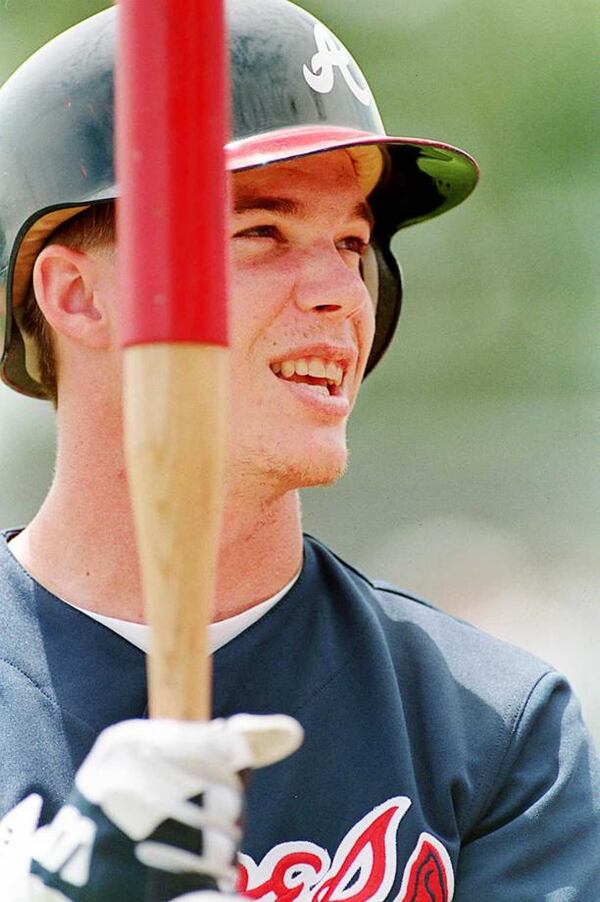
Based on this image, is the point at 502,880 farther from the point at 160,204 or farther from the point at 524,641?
the point at 524,641

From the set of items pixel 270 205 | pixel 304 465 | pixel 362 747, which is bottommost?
pixel 362 747

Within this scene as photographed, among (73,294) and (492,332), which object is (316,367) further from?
(492,332)

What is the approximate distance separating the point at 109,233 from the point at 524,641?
13.0 ft

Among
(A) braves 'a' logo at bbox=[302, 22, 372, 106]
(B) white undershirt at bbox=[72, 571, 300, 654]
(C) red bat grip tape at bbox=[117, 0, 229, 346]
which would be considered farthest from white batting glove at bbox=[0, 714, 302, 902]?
(A) braves 'a' logo at bbox=[302, 22, 372, 106]

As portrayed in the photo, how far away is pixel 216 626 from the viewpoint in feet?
7.34

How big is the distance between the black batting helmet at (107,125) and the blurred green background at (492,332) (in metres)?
3.83

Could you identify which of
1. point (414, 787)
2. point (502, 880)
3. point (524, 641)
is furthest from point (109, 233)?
point (524, 641)

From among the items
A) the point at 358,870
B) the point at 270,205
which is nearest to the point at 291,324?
the point at 270,205

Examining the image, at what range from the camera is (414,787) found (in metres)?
2.13

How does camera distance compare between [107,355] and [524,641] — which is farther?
[524,641]

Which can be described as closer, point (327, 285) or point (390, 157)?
point (327, 285)

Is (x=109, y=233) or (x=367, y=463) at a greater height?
(x=109, y=233)

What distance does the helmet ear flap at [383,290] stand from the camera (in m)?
2.62

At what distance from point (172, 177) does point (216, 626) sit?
3.60 ft
